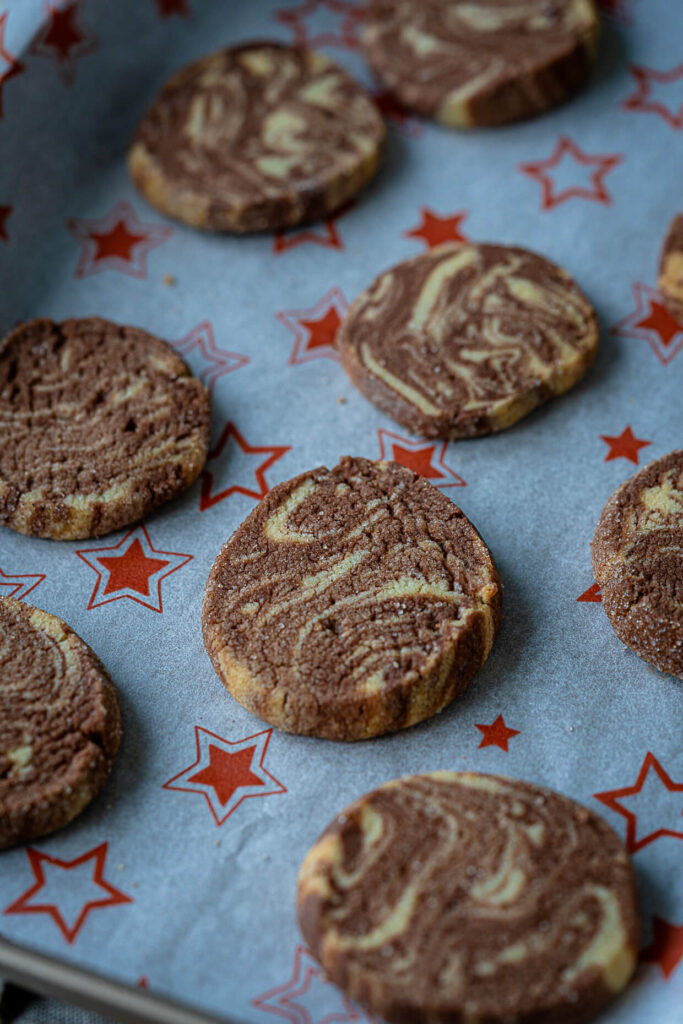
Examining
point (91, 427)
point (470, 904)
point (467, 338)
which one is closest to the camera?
point (470, 904)

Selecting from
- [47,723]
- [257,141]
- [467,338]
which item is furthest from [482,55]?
[47,723]

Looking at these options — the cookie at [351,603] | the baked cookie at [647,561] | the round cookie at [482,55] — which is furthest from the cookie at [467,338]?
the round cookie at [482,55]

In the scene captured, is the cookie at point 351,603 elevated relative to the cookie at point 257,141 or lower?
lower

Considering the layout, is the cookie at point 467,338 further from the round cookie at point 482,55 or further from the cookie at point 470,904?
the cookie at point 470,904

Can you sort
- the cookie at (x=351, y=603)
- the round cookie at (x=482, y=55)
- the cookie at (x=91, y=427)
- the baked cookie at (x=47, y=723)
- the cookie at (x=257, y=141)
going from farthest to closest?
the round cookie at (x=482, y=55)
the cookie at (x=257, y=141)
the cookie at (x=91, y=427)
the cookie at (x=351, y=603)
the baked cookie at (x=47, y=723)

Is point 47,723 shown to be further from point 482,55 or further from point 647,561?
point 482,55

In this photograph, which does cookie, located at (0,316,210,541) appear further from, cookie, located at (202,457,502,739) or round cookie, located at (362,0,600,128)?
round cookie, located at (362,0,600,128)
